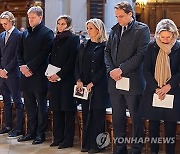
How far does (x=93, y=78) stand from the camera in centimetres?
411

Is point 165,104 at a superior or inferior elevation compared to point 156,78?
inferior

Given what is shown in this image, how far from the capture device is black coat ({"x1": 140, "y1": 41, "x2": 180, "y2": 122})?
3664 millimetres

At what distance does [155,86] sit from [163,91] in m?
0.10

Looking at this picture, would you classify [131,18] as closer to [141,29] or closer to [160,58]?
[141,29]

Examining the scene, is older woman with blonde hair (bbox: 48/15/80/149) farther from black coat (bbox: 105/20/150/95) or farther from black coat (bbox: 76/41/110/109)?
black coat (bbox: 105/20/150/95)

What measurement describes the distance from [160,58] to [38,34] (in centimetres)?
149

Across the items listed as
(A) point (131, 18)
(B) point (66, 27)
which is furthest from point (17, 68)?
(A) point (131, 18)

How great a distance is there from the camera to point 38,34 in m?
4.49

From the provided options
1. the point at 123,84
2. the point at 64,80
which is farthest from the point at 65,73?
the point at 123,84

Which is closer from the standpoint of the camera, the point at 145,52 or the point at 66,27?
the point at 145,52

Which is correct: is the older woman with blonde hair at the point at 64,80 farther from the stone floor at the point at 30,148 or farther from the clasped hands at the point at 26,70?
the clasped hands at the point at 26,70

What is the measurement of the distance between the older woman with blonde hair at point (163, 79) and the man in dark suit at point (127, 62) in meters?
0.11

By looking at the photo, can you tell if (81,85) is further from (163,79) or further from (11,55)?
(11,55)

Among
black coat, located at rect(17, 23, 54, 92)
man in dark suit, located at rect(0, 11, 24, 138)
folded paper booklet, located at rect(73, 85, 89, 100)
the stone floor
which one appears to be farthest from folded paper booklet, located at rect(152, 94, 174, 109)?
man in dark suit, located at rect(0, 11, 24, 138)
